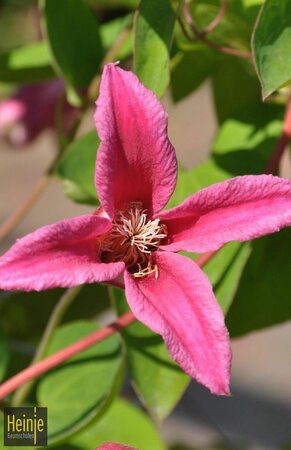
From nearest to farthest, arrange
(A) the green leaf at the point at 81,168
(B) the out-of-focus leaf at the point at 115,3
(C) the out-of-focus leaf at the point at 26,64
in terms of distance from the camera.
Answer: (A) the green leaf at the point at 81,168
(C) the out-of-focus leaf at the point at 26,64
(B) the out-of-focus leaf at the point at 115,3

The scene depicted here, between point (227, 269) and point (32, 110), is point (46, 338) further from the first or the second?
point (32, 110)

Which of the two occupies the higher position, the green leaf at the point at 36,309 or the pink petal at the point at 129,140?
the pink petal at the point at 129,140

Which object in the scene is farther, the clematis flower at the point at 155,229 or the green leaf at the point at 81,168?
the green leaf at the point at 81,168

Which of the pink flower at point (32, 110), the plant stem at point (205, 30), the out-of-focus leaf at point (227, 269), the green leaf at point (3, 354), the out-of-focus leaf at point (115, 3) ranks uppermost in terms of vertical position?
the plant stem at point (205, 30)

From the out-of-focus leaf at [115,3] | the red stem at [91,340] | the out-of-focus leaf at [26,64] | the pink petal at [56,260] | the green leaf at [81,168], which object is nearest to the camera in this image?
the pink petal at [56,260]

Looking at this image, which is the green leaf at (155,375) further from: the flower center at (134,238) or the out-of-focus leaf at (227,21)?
the out-of-focus leaf at (227,21)

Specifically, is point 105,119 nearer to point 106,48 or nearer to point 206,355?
point 206,355

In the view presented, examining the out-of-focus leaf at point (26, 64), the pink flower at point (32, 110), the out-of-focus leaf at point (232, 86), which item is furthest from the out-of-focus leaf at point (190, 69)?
the pink flower at point (32, 110)

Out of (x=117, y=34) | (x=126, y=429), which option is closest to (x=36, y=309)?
(x=126, y=429)

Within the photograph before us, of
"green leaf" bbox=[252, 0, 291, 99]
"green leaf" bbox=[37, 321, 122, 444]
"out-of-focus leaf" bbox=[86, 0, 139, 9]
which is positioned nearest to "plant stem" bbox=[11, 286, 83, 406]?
"green leaf" bbox=[37, 321, 122, 444]
